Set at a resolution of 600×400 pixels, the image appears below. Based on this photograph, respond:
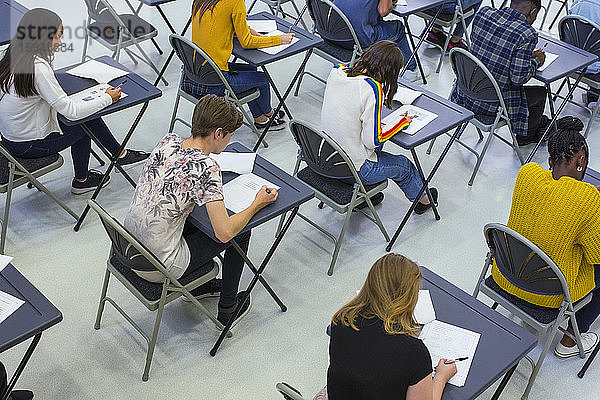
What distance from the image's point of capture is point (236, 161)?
358 cm

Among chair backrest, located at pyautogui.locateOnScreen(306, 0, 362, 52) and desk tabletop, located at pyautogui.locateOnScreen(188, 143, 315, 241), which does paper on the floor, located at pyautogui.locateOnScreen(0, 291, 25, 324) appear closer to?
desk tabletop, located at pyautogui.locateOnScreen(188, 143, 315, 241)

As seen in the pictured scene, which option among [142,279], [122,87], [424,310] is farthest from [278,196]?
[122,87]

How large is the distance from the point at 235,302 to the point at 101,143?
131 cm

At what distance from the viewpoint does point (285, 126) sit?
5.29 m

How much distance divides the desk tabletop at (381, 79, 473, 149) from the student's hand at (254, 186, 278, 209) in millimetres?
857

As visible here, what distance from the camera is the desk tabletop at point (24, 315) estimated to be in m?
2.60

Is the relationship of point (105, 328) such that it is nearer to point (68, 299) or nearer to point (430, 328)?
point (68, 299)

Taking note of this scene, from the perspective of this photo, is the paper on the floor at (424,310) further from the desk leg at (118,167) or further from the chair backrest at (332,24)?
the chair backrest at (332,24)

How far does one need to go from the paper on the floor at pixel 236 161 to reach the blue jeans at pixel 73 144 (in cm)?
103

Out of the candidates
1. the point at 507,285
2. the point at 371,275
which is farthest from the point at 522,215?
the point at 371,275

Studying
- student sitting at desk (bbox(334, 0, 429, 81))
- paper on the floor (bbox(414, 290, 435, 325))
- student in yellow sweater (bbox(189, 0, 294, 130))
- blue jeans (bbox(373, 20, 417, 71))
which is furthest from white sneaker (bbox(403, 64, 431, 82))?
paper on the floor (bbox(414, 290, 435, 325))

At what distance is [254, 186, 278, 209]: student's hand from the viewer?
10.7ft

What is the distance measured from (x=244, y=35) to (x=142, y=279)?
187 centimetres

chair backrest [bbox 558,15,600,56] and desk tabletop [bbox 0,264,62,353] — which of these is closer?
desk tabletop [bbox 0,264,62,353]
